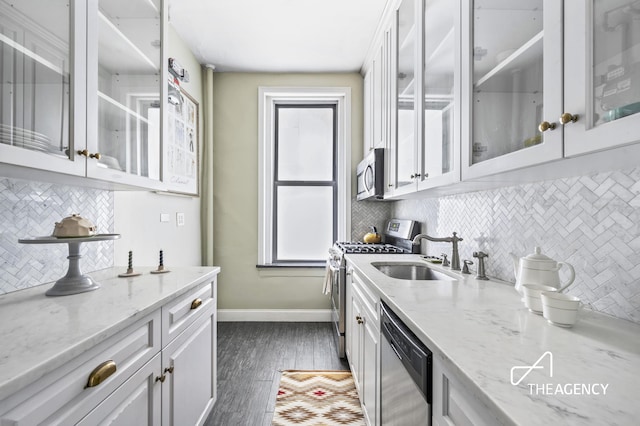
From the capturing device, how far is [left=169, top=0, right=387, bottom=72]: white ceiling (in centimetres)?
232

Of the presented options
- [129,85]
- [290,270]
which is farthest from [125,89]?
[290,270]

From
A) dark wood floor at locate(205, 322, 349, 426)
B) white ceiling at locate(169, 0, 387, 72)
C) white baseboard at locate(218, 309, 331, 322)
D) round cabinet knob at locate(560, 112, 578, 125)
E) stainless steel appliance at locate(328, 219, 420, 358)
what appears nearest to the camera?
round cabinet knob at locate(560, 112, 578, 125)

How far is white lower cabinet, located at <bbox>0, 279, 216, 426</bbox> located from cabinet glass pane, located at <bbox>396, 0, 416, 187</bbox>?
1.38m

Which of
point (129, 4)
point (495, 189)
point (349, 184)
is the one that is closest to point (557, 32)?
point (495, 189)

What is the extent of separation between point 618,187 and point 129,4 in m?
2.19

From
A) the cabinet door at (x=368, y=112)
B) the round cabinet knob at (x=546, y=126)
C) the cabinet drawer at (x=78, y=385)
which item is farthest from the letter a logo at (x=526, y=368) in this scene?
the cabinet door at (x=368, y=112)

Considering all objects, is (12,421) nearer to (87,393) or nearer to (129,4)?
(87,393)

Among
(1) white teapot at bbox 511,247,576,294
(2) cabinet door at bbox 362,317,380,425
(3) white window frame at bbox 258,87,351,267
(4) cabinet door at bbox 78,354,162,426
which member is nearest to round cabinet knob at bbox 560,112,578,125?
(1) white teapot at bbox 511,247,576,294

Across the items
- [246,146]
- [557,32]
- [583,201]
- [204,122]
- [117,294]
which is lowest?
[117,294]

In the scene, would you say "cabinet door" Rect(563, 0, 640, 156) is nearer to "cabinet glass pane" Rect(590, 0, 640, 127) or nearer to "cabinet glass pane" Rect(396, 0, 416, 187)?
"cabinet glass pane" Rect(590, 0, 640, 127)

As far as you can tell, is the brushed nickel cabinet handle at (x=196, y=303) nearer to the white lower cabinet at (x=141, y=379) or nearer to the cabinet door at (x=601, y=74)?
the white lower cabinet at (x=141, y=379)

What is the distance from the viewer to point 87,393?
2.60 feet

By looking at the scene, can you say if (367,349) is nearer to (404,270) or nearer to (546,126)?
(404,270)

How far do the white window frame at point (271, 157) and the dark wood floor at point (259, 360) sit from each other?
0.72 m
